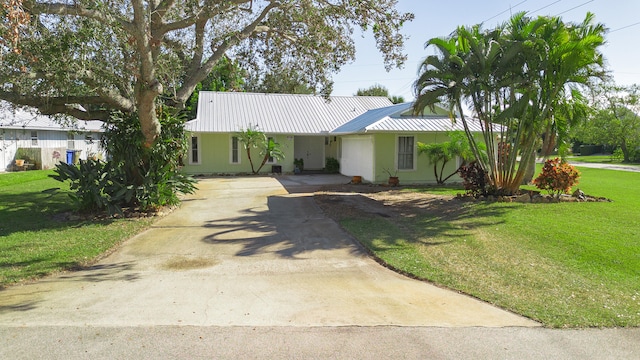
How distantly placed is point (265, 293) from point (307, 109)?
70.1 ft

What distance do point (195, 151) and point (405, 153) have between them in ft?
35.4

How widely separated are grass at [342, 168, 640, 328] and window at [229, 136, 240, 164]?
13.7 metres

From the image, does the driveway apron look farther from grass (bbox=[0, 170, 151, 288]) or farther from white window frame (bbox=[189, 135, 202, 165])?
white window frame (bbox=[189, 135, 202, 165])

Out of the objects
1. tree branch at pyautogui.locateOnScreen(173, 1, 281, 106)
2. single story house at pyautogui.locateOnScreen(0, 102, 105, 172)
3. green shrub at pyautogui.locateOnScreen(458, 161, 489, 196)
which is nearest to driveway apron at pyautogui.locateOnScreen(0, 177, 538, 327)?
tree branch at pyautogui.locateOnScreen(173, 1, 281, 106)

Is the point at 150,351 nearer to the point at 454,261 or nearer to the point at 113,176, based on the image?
the point at 454,261

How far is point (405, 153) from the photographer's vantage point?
19.2 m

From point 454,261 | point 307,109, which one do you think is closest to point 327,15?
point 454,261

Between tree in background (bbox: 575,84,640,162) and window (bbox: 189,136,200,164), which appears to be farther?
tree in background (bbox: 575,84,640,162)

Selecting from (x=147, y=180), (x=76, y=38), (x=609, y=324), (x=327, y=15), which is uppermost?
(x=327, y=15)

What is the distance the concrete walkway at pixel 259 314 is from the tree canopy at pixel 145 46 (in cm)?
332

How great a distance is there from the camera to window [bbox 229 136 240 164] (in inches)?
921

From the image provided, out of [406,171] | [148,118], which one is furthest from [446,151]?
[148,118]

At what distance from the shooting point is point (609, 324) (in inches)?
195

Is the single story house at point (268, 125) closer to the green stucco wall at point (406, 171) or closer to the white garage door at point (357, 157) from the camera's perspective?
the white garage door at point (357, 157)
